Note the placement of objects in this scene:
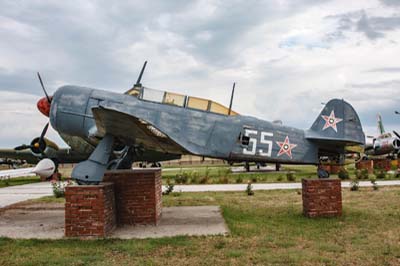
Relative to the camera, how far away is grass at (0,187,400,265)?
18.3ft

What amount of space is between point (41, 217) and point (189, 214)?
3773 millimetres

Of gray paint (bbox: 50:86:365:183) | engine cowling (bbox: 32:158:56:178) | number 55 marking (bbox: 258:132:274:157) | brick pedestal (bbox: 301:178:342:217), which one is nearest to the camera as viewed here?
gray paint (bbox: 50:86:365:183)

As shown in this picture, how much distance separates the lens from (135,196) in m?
8.39

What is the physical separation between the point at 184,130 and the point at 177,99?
0.75m

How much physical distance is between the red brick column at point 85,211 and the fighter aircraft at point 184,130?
0.71 meters

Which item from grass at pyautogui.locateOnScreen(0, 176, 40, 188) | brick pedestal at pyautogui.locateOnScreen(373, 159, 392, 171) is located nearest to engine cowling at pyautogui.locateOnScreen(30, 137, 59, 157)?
grass at pyautogui.locateOnScreen(0, 176, 40, 188)

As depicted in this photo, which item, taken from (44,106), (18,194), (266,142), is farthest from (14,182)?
(266,142)

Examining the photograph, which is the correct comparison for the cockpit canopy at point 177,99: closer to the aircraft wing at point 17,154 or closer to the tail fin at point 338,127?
the tail fin at point 338,127

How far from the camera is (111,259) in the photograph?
5742 mm

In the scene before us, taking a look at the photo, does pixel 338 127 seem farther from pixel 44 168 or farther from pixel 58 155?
pixel 58 155

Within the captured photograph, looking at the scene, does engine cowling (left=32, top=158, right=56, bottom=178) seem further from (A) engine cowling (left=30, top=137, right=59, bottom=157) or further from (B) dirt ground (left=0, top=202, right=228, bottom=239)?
(B) dirt ground (left=0, top=202, right=228, bottom=239)

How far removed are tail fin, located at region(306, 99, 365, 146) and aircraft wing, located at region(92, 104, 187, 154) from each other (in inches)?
135

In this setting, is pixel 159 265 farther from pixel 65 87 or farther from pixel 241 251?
pixel 65 87

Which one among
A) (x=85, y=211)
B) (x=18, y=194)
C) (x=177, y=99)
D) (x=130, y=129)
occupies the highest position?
(x=177, y=99)
